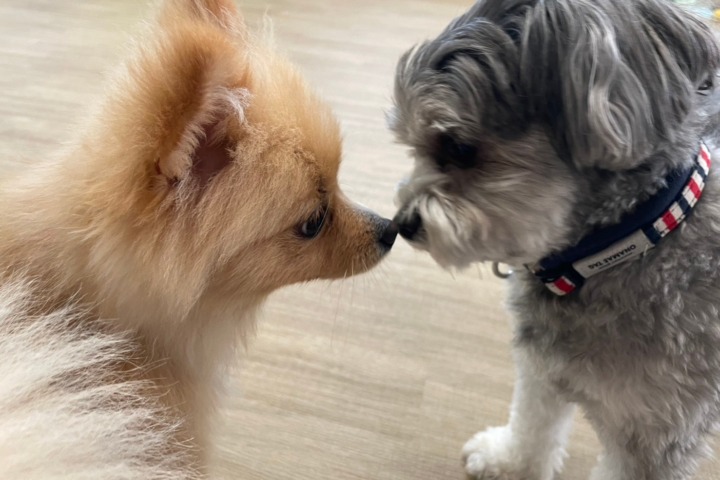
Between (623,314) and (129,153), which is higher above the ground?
(129,153)

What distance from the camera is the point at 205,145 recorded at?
0.71 metres

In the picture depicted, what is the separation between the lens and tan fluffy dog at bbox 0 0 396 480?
61 centimetres

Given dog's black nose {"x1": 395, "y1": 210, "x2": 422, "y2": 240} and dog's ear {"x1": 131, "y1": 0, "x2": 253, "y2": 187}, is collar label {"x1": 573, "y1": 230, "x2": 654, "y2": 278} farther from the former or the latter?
dog's ear {"x1": 131, "y1": 0, "x2": 253, "y2": 187}

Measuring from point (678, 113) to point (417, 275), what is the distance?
3.07 ft

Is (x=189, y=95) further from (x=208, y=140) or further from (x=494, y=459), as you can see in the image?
(x=494, y=459)

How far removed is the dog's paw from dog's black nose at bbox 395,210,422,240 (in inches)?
21.4

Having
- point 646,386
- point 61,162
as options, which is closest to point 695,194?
point 646,386

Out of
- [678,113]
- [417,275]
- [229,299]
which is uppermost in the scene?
[678,113]

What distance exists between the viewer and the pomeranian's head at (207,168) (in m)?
0.62

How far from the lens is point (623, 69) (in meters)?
0.69

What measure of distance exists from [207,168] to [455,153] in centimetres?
33

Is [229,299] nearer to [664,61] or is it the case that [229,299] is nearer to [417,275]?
[664,61]

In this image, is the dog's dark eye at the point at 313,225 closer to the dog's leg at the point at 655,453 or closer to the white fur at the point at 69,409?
the white fur at the point at 69,409

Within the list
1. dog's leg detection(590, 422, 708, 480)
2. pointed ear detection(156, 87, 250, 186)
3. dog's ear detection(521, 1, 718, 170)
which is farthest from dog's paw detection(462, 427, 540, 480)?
pointed ear detection(156, 87, 250, 186)
